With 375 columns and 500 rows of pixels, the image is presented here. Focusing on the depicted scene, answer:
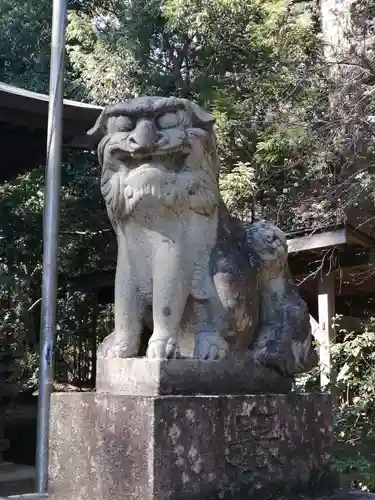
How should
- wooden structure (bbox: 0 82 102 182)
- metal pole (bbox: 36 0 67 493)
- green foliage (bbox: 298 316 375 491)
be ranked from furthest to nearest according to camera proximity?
wooden structure (bbox: 0 82 102 182) → green foliage (bbox: 298 316 375 491) → metal pole (bbox: 36 0 67 493)

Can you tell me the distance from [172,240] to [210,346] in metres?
0.43

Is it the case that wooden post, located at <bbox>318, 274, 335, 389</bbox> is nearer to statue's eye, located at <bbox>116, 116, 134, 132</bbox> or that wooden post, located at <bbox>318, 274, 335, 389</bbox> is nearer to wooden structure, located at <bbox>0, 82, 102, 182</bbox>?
wooden structure, located at <bbox>0, 82, 102, 182</bbox>

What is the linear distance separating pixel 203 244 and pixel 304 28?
6.63 metres

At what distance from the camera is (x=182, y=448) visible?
7.37 ft

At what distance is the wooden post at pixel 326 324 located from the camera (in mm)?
6234

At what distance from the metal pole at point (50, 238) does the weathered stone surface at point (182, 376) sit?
298 cm

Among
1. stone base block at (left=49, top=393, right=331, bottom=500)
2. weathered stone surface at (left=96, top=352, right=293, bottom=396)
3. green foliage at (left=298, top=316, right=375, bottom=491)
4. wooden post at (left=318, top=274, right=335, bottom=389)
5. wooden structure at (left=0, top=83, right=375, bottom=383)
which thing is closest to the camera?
stone base block at (left=49, top=393, right=331, bottom=500)

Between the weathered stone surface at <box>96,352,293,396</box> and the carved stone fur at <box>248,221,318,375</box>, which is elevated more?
the carved stone fur at <box>248,221,318,375</box>

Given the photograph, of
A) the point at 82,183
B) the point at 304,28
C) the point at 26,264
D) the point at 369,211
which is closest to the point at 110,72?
the point at 82,183

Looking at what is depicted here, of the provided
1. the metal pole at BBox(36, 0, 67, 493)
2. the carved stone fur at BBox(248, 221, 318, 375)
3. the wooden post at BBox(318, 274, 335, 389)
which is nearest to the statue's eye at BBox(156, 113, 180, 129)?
the carved stone fur at BBox(248, 221, 318, 375)

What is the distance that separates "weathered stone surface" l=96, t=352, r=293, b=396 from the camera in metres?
2.34

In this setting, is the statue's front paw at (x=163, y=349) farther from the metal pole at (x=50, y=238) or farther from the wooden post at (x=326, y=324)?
the wooden post at (x=326, y=324)

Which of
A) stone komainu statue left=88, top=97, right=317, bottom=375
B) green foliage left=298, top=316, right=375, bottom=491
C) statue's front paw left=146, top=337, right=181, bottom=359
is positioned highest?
stone komainu statue left=88, top=97, right=317, bottom=375

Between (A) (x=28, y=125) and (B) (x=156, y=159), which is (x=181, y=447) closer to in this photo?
(B) (x=156, y=159)
